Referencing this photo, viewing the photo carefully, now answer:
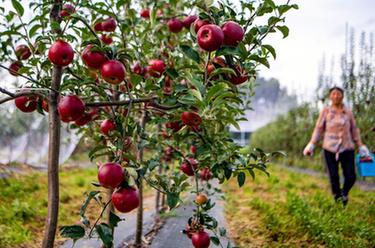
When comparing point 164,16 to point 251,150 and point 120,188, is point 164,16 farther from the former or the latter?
point 120,188

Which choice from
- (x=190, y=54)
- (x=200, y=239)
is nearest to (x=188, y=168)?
(x=200, y=239)

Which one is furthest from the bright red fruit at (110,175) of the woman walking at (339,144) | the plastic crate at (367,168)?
the plastic crate at (367,168)

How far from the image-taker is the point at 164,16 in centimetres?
237

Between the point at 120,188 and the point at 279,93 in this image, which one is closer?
the point at 120,188

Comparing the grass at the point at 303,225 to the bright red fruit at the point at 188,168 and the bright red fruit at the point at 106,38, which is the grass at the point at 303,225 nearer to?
the bright red fruit at the point at 188,168

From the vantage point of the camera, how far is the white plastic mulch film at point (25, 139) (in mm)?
6590

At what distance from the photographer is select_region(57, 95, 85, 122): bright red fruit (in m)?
1.16

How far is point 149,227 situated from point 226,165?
1.69 metres

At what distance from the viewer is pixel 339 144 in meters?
3.62

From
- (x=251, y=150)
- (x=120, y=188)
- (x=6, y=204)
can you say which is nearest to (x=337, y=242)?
(x=251, y=150)

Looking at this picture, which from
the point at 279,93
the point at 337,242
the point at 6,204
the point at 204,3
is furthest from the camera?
the point at 279,93

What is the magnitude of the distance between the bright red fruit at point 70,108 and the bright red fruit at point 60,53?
119 mm

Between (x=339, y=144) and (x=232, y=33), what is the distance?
9.16ft

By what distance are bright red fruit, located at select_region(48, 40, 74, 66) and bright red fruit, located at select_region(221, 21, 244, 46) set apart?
47 cm
